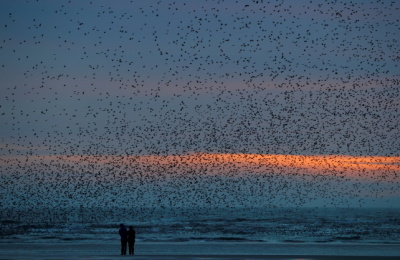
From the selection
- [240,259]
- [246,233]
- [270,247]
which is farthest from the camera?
[246,233]

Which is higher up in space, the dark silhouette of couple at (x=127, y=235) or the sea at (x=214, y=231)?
the sea at (x=214, y=231)

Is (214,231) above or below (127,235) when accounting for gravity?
above

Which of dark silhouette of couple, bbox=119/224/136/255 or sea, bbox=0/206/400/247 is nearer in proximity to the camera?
dark silhouette of couple, bbox=119/224/136/255

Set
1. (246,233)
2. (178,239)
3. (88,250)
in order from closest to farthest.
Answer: (88,250), (178,239), (246,233)

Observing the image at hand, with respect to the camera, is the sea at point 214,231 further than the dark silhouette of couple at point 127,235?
Yes

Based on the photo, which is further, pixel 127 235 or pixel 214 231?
pixel 214 231

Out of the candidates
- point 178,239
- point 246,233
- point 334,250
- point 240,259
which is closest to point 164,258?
point 240,259

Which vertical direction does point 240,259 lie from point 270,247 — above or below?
below

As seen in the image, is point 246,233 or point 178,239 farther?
point 246,233

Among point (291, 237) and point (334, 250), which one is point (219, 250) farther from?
point (291, 237)

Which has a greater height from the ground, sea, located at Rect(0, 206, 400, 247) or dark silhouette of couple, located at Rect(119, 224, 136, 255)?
sea, located at Rect(0, 206, 400, 247)

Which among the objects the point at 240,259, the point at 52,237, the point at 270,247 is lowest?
the point at 240,259

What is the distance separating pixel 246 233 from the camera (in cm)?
6338

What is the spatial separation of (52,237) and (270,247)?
21.7 m
